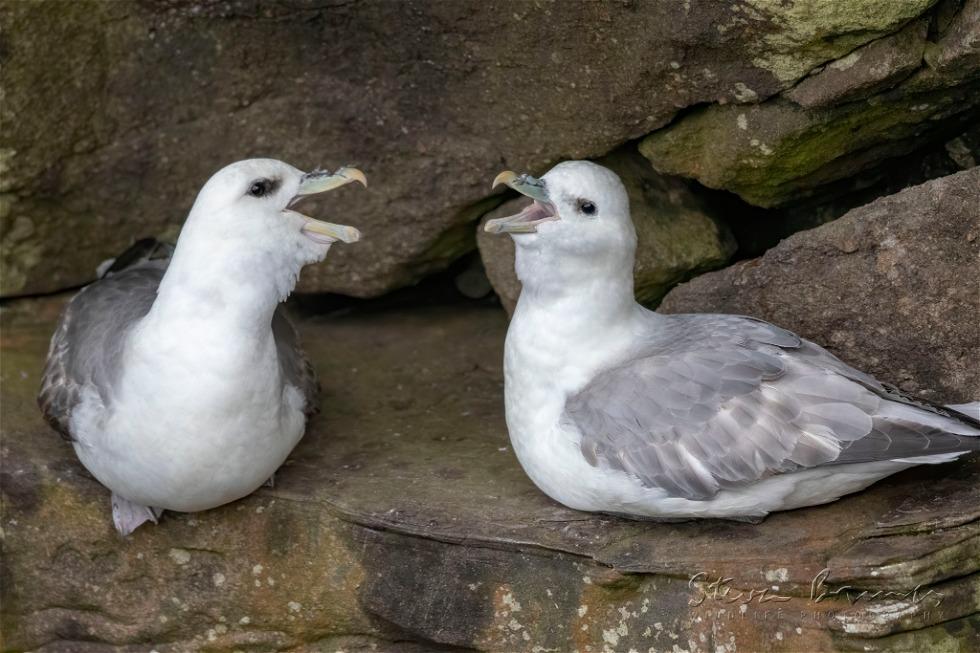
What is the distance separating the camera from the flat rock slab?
353 centimetres

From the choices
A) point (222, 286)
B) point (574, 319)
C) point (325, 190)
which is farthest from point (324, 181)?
point (574, 319)

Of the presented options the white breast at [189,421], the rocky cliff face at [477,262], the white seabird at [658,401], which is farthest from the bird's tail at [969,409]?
the white breast at [189,421]

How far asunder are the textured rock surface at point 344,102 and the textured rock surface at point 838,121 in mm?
31

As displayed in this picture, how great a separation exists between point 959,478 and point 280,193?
2.03 meters

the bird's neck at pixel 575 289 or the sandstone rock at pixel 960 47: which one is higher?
the sandstone rock at pixel 960 47

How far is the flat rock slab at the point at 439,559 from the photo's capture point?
3.53 metres

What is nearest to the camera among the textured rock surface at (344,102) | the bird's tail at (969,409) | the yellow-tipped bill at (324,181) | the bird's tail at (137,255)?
the bird's tail at (969,409)

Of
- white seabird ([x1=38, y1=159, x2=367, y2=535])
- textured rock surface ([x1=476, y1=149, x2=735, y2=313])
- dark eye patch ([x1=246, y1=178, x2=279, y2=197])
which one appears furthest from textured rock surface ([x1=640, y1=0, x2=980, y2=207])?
dark eye patch ([x1=246, y1=178, x2=279, y2=197])

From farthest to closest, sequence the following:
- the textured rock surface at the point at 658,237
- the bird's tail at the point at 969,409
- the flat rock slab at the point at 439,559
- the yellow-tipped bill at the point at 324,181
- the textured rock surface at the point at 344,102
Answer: the textured rock surface at the point at 658,237 < the textured rock surface at the point at 344,102 < the yellow-tipped bill at the point at 324,181 < the bird's tail at the point at 969,409 < the flat rock slab at the point at 439,559

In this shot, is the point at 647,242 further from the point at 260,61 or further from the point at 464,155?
the point at 260,61

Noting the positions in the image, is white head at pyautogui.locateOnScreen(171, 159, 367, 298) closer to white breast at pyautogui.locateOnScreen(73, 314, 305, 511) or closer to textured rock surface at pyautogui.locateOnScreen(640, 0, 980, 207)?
white breast at pyautogui.locateOnScreen(73, 314, 305, 511)

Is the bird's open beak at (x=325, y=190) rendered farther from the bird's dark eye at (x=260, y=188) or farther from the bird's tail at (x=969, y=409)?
the bird's tail at (x=969, y=409)

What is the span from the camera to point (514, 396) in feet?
13.0

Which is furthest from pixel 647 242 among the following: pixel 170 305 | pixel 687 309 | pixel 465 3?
pixel 170 305
